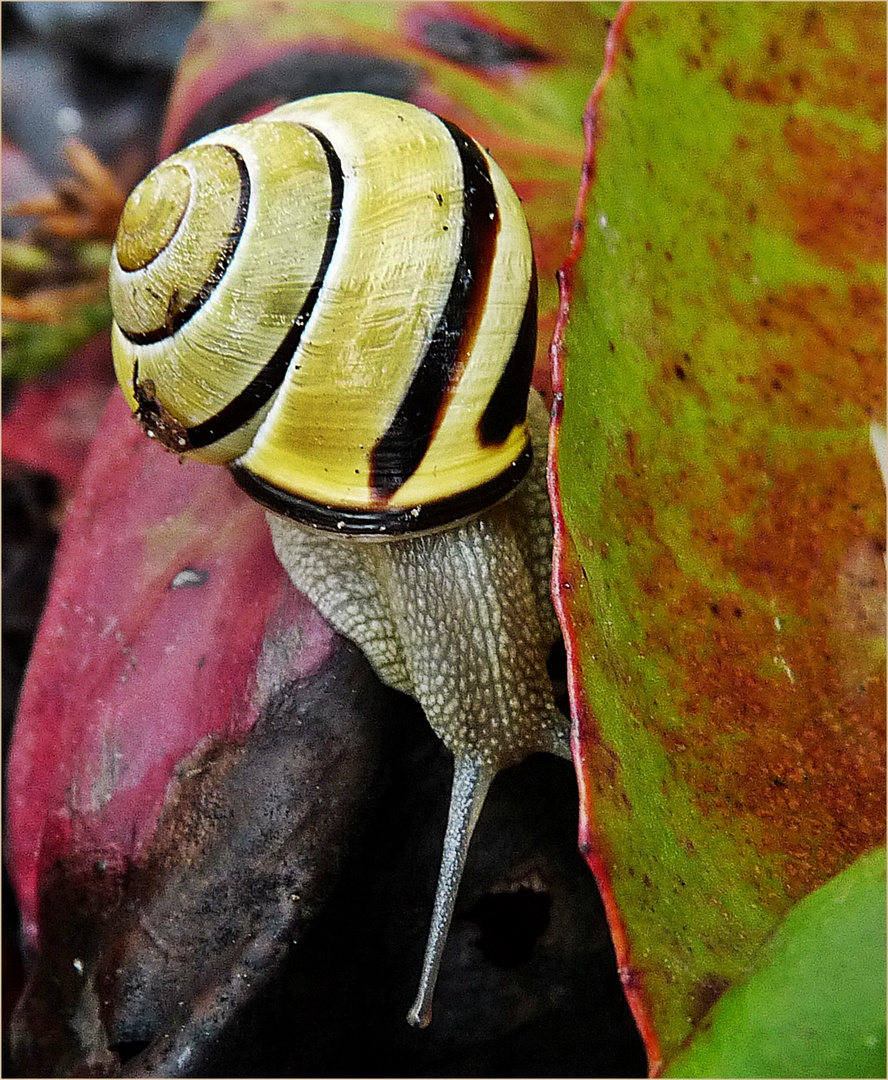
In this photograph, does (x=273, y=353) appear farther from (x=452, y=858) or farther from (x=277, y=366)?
(x=452, y=858)

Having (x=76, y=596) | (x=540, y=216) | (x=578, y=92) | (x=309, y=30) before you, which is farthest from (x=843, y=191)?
(x=76, y=596)

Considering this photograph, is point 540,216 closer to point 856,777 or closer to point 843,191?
point 843,191

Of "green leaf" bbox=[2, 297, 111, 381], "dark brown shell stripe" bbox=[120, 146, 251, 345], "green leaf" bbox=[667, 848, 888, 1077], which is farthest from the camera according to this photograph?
"green leaf" bbox=[2, 297, 111, 381]

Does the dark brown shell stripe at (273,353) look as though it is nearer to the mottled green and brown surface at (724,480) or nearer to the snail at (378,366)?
the snail at (378,366)

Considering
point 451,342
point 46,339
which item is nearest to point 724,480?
point 451,342

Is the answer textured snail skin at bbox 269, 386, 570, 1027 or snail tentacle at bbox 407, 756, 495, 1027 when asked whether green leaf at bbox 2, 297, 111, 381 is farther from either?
snail tentacle at bbox 407, 756, 495, 1027

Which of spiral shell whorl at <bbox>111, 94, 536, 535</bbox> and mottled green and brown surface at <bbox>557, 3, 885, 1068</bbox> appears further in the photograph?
spiral shell whorl at <bbox>111, 94, 536, 535</bbox>

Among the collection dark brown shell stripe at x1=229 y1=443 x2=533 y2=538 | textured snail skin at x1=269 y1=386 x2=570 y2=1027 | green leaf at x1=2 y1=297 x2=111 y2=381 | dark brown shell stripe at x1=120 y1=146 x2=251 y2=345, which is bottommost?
green leaf at x1=2 y1=297 x2=111 y2=381

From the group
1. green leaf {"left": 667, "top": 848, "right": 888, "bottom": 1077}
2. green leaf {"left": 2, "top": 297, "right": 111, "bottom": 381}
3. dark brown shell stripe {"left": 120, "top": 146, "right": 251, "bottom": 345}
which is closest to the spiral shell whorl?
dark brown shell stripe {"left": 120, "top": 146, "right": 251, "bottom": 345}
